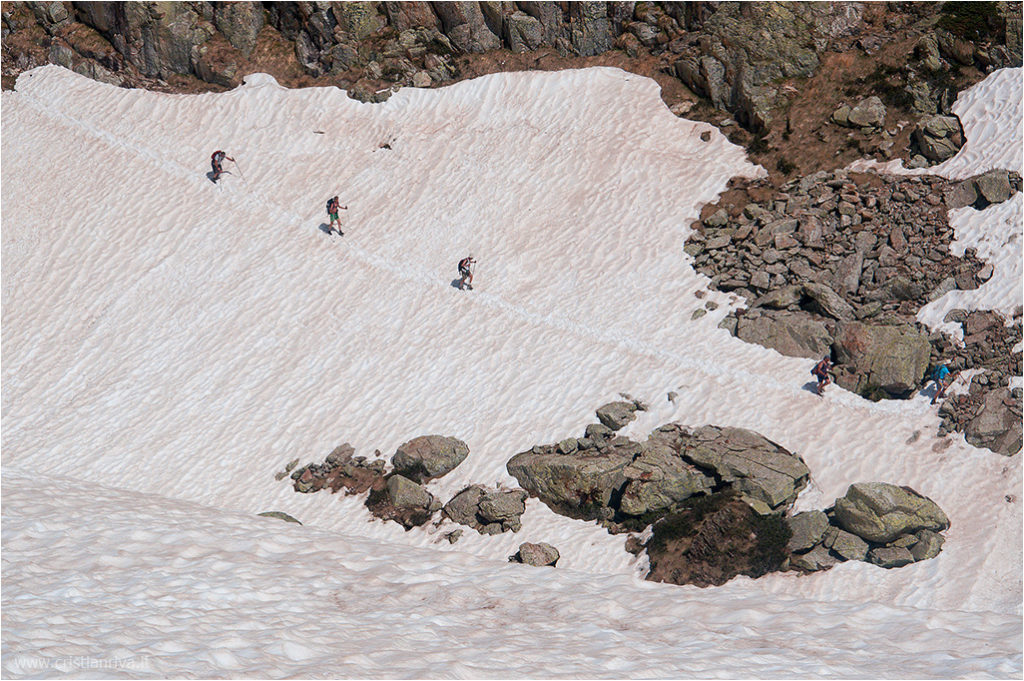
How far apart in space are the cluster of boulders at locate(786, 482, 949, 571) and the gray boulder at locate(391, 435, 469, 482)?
877 cm

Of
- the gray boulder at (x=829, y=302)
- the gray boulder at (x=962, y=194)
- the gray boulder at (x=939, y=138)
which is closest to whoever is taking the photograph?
the gray boulder at (x=829, y=302)

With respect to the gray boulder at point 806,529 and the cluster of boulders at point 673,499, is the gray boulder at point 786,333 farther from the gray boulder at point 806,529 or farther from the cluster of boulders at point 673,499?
the gray boulder at point 806,529

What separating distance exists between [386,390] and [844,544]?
1376cm

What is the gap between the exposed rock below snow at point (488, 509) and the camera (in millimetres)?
19906

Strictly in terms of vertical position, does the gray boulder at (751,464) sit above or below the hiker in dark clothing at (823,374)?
below

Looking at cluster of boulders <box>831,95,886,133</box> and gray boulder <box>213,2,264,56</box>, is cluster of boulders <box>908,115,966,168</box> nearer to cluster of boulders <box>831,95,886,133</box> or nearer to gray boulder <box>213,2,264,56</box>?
cluster of boulders <box>831,95,886,133</box>

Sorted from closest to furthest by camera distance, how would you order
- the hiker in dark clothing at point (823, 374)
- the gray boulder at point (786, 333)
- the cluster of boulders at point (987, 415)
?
the cluster of boulders at point (987, 415) → the hiker in dark clothing at point (823, 374) → the gray boulder at point (786, 333)

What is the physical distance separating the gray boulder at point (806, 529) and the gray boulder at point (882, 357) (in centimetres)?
494

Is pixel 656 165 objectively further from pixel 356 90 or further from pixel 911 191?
pixel 356 90

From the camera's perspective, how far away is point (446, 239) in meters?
31.2

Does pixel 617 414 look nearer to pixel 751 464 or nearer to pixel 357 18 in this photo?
pixel 751 464

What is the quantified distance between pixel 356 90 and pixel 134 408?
58.0ft

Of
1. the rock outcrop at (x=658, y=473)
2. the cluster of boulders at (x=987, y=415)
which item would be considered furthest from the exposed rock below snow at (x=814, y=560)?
the cluster of boulders at (x=987, y=415)

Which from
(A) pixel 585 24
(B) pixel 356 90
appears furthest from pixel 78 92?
(A) pixel 585 24
